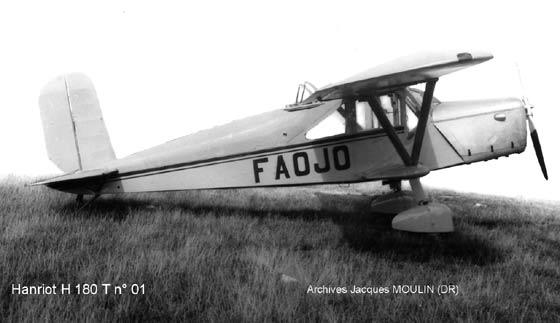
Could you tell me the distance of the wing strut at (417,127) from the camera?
4.56 metres

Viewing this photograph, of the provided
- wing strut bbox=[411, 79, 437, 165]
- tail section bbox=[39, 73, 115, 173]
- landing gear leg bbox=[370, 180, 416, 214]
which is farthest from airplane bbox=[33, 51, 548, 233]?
landing gear leg bbox=[370, 180, 416, 214]

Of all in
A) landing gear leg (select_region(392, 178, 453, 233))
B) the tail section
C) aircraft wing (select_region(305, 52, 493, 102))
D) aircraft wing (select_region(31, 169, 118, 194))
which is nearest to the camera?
aircraft wing (select_region(305, 52, 493, 102))

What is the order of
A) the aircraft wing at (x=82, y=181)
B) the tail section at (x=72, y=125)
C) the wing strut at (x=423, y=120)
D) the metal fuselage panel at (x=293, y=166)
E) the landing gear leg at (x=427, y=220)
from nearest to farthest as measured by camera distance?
the landing gear leg at (x=427, y=220) → the wing strut at (x=423, y=120) → the aircraft wing at (x=82, y=181) → the metal fuselage panel at (x=293, y=166) → the tail section at (x=72, y=125)

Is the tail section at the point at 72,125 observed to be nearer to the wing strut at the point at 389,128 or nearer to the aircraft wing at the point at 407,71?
the aircraft wing at the point at 407,71

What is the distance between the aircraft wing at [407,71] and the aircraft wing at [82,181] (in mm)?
3595

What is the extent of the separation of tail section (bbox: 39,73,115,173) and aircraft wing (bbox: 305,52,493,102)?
417cm

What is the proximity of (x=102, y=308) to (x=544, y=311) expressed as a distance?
11.6 feet

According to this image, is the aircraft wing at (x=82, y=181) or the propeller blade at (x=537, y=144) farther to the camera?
the aircraft wing at (x=82, y=181)

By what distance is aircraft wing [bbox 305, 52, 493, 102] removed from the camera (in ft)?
11.8

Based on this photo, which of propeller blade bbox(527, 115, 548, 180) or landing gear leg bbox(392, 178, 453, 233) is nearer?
landing gear leg bbox(392, 178, 453, 233)

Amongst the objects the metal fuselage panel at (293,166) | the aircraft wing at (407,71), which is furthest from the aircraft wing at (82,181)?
the aircraft wing at (407,71)

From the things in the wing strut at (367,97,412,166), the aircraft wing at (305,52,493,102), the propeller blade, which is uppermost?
the aircraft wing at (305,52,493,102)

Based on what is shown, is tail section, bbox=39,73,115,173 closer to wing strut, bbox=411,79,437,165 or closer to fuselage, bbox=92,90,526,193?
fuselage, bbox=92,90,526,193

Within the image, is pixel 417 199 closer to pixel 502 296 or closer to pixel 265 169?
pixel 502 296
